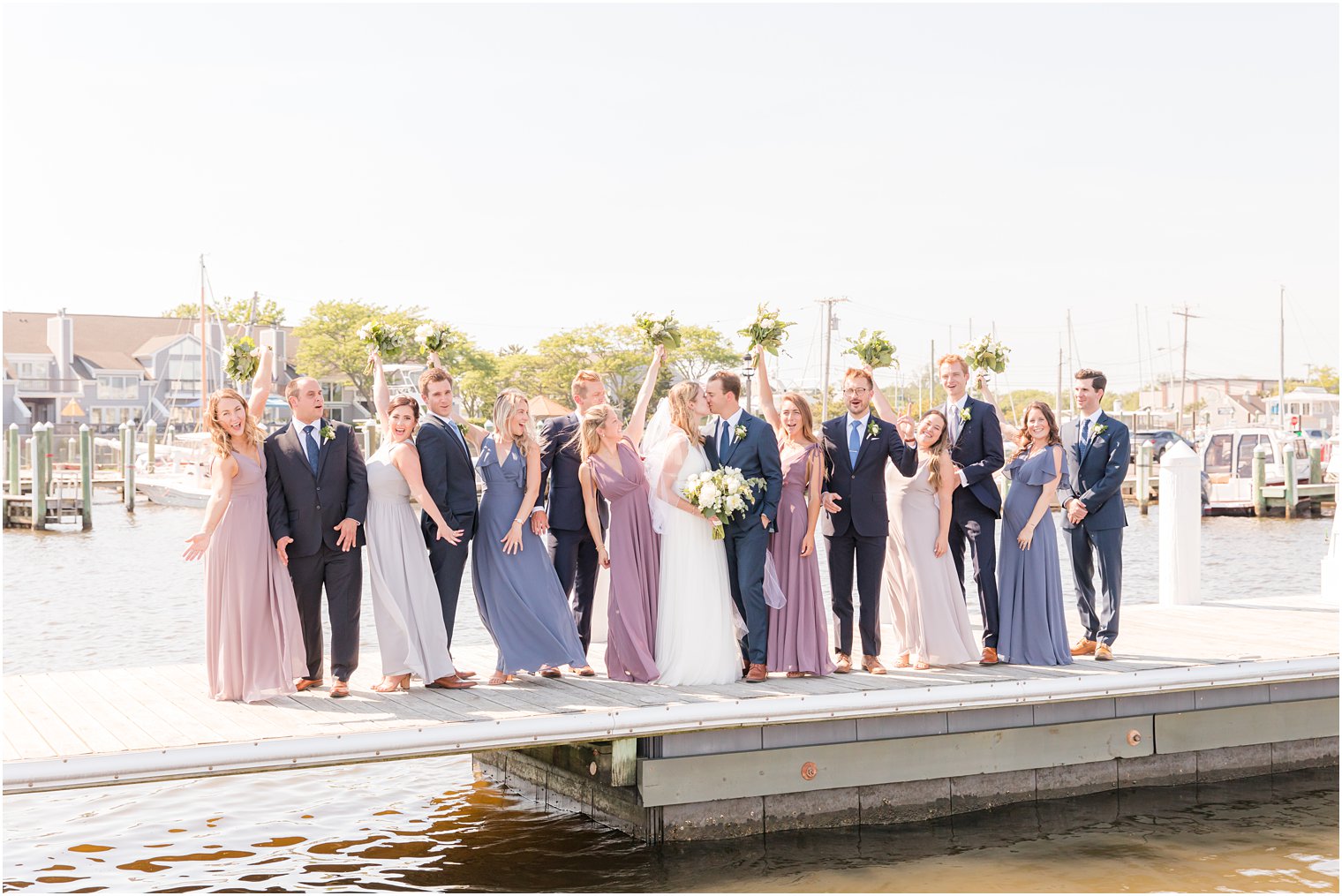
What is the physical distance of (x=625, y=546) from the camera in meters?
8.42

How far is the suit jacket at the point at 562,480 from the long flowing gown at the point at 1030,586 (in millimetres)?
2757

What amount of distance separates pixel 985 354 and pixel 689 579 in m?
3.26

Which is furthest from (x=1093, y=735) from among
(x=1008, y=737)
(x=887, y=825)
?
(x=887, y=825)

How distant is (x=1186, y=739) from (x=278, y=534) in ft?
20.7

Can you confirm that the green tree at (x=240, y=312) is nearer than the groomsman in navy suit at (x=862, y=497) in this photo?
No

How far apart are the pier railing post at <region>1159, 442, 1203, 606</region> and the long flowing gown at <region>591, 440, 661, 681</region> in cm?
575

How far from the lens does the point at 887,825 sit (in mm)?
8562

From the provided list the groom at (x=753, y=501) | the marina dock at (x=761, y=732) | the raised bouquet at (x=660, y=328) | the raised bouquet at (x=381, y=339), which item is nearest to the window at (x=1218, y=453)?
the marina dock at (x=761, y=732)

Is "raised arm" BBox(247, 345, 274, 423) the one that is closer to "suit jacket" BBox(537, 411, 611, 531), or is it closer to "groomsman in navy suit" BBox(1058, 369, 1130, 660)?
"suit jacket" BBox(537, 411, 611, 531)

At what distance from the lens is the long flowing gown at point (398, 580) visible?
798 centimetres

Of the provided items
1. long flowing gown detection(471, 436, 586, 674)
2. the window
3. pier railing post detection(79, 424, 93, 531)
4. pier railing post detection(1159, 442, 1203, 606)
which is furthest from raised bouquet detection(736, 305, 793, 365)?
the window

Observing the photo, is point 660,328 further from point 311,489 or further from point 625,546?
point 311,489

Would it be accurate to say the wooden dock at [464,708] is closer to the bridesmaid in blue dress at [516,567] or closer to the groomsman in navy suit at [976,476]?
the bridesmaid in blue dress at [516,567]

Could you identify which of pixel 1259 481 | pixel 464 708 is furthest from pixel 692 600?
pixel 1259 481
